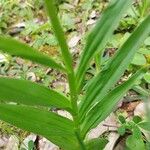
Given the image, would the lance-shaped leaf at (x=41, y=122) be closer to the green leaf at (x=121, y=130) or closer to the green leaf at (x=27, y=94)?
the green leaf at (x=27, y=94)

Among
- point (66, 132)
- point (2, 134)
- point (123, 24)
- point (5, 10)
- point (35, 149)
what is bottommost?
point (66, 132)

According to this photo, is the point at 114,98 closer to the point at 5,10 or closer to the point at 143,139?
the point at 143,139

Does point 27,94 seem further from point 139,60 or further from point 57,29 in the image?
point 139,60

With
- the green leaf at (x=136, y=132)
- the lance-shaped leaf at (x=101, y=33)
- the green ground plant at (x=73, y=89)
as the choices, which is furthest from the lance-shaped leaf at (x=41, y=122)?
the green leaf at (x=136, y=132)

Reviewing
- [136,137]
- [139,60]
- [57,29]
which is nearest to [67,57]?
[57,29]

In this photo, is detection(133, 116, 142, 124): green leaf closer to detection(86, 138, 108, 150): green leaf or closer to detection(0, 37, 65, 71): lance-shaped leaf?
detection(86, 138, 108, 150): green leaf

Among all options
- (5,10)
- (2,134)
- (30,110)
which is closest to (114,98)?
(30,110)
